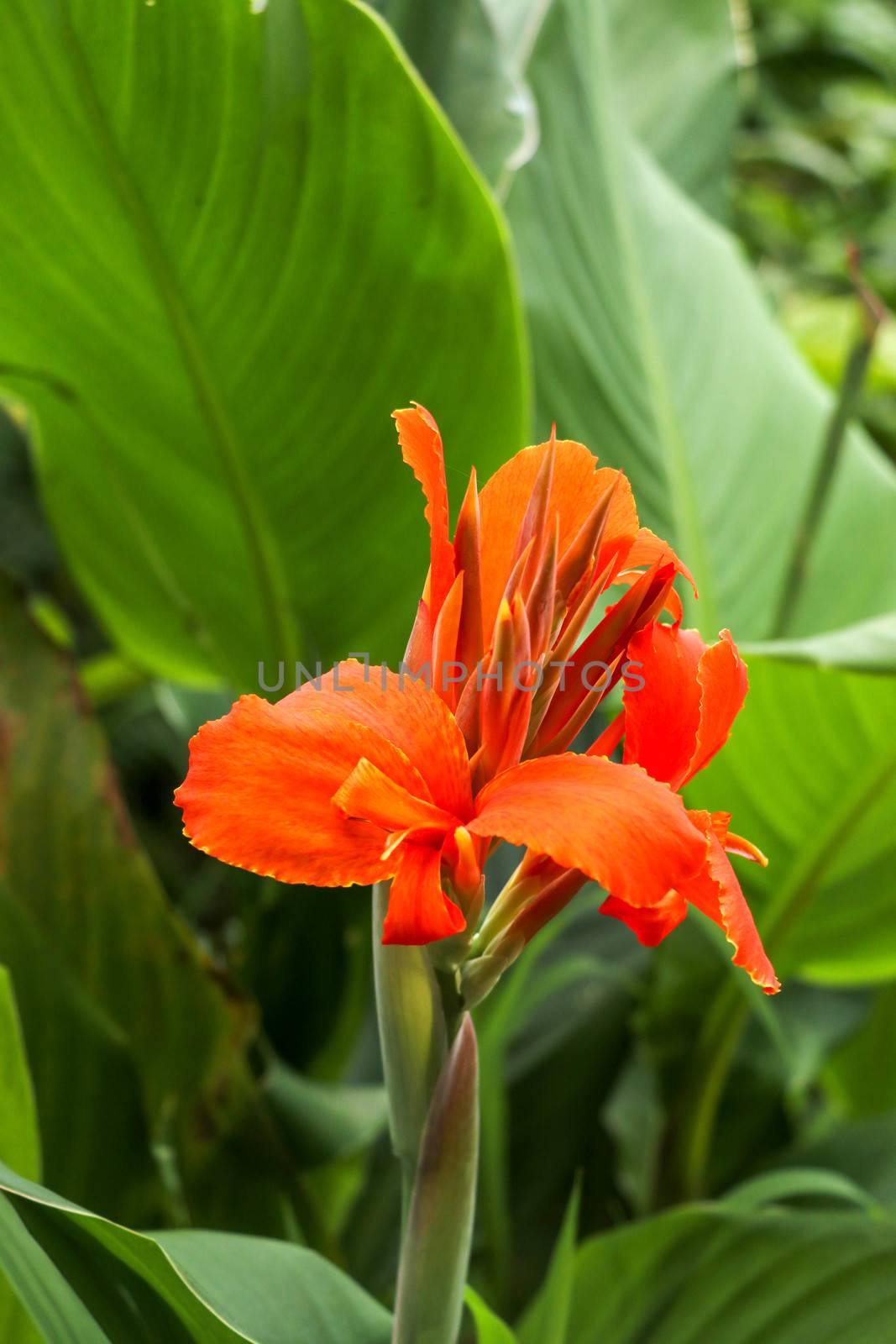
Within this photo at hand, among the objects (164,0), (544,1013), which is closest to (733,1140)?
(544,1013)

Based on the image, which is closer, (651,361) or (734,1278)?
(734,1278)

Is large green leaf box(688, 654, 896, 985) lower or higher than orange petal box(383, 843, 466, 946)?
lower

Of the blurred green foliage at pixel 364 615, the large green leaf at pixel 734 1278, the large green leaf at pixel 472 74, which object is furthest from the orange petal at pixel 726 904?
the large green leaf at pixel 472 74

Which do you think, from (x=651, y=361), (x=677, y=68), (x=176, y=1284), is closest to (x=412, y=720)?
(x=176, y=1284)

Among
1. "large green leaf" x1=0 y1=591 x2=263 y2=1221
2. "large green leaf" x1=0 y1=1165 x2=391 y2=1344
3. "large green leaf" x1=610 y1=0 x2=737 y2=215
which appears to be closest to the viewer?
"large green leaf" x1=0 y1=1165 x2=391 y2=1344

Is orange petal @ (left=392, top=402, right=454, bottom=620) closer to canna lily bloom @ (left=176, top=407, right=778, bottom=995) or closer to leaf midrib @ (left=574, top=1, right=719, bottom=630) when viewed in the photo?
canna lily bloom @ (left=176, top=407, right=778, bottom=995)

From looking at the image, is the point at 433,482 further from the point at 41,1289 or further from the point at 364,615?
Result: the point at 364,615

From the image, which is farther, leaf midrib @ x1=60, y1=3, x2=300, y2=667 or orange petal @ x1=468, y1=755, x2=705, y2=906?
leaf midrib @ x1=60, y1=3, x2=300, y2=667

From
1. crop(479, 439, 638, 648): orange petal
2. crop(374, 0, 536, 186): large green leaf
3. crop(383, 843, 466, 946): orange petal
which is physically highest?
crop(374, 0, 536, 186): large green leaf

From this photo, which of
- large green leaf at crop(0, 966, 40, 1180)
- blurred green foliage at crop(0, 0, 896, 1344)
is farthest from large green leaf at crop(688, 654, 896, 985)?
large green leaf at crop(0, 966, 40, 1180)
